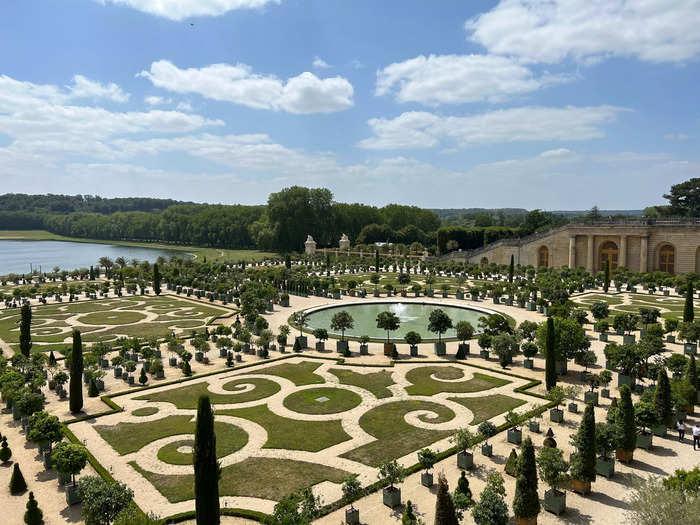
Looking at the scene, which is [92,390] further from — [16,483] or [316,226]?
[316,226]

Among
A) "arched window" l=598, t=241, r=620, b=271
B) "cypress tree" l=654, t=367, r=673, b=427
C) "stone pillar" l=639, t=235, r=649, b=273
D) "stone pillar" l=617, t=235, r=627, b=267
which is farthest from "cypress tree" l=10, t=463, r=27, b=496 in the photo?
"arched window" l=598, t=241, r=620, b=271

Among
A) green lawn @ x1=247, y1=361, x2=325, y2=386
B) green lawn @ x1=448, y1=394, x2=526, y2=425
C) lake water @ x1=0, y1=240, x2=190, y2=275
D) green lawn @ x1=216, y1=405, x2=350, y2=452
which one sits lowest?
green lawn @ x1=216, y1=405, x2=350, y2=452

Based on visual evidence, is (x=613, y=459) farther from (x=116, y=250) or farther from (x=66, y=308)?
(x=116, y=250)

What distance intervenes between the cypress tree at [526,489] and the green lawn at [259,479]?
6.24 metres

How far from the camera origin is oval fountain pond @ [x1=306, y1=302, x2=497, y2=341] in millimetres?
41594

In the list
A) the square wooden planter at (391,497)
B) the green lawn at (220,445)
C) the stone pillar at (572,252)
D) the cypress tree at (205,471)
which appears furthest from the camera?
the stone pillar at (572,252)

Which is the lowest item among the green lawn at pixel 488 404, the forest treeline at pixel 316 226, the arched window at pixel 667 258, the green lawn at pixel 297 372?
the green lawn at pixel 488 404

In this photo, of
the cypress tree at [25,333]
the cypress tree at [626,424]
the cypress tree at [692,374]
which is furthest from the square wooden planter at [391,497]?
the cypress tree at [25,333]

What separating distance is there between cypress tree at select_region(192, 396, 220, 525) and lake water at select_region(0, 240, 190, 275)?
10325 cm

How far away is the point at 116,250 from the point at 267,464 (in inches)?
5994

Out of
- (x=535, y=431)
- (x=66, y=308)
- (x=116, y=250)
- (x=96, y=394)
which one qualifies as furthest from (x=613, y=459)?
Answer: (x=116, y=250)

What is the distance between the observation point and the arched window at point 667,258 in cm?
6862

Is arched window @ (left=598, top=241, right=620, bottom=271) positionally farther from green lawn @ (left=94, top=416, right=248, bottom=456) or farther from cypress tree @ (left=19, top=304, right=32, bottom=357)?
cypress tree @ (left=19, top=304, right=32, bottom=357)

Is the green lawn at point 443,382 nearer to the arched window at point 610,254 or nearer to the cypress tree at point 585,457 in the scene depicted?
the cypress tree at point 585,457
